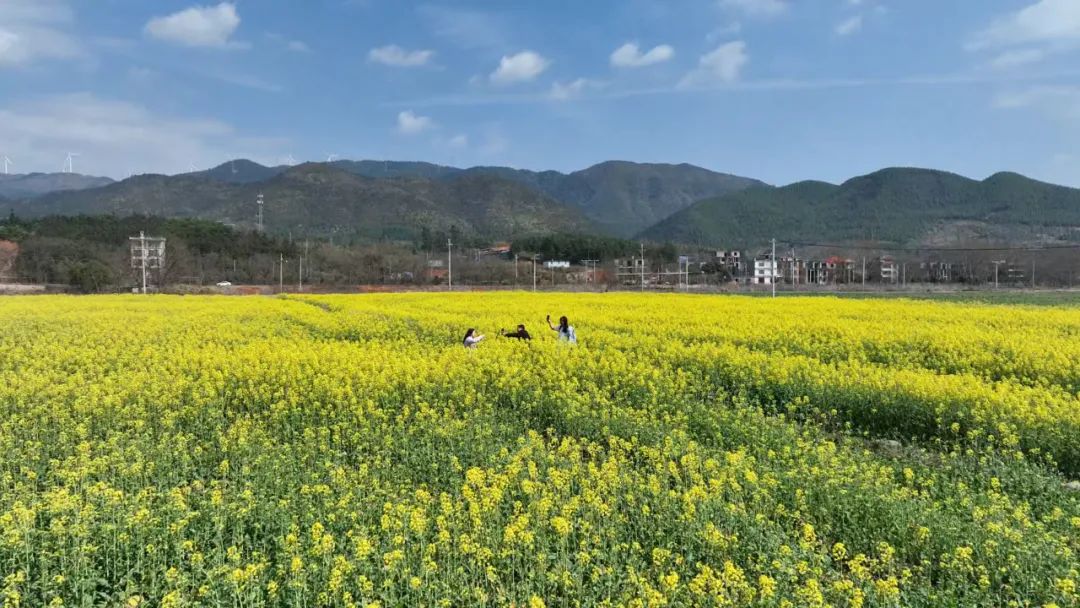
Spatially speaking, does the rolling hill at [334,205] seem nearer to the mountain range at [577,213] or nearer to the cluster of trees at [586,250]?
the mountain range at [577,213]

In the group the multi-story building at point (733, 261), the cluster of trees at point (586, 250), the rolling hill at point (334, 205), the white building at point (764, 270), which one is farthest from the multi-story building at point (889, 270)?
the rolling hill at point (334, 205)

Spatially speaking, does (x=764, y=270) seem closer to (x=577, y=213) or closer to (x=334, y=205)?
(x=577, y=213)

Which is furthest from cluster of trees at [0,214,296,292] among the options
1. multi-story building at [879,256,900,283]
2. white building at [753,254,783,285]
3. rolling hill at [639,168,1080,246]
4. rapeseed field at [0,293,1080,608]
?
rolling hill at [639,168,1080,246]

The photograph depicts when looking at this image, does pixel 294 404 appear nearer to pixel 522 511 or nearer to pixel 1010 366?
pixel 522 511

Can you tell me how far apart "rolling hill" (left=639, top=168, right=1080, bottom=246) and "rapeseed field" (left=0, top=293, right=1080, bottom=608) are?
15717 cm

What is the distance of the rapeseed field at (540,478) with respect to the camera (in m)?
4.75

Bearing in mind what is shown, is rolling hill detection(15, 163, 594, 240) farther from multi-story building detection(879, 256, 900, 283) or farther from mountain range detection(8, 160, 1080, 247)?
multi-story building detection(879, 256, 900, 283)

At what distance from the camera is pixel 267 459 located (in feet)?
24.5

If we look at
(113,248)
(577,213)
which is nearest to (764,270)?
(577,213)

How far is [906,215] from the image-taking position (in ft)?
570

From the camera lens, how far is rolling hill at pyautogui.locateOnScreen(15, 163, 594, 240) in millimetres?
158875

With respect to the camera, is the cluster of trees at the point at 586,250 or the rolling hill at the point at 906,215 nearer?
the cluster of trees at the point at 586,250

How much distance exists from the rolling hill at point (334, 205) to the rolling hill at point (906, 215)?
38.1 metres

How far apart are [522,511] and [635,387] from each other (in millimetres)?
5301
